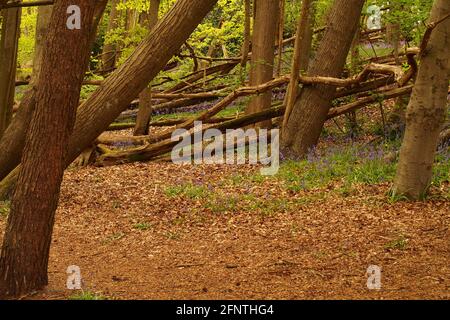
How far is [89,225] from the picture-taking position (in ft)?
32.5

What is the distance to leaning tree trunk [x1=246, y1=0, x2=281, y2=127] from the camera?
46.7ft

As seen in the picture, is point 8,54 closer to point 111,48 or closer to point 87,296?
point 87,296

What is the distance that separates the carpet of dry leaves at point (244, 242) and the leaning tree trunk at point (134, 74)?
132 centimetres

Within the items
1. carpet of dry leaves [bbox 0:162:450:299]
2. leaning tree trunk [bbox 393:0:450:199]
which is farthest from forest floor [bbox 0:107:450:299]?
leaning tree trunk [bbox 393:0:450:199]

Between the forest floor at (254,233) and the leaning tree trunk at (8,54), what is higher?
the leaning tree trunk at (8,54)

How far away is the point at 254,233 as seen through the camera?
29.9ft

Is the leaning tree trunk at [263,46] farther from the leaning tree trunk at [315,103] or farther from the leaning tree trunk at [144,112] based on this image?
the leaning tree trunk at [144,112]

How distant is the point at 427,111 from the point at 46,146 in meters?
5.49

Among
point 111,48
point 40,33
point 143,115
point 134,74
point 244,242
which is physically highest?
point 111,48

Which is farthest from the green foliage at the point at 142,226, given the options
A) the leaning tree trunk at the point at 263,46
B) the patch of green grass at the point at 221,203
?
the leaning tree trunk at the point at 263,46

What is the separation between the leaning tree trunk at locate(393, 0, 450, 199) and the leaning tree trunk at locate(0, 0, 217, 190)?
3.11 meters

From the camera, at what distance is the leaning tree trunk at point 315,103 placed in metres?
13.0

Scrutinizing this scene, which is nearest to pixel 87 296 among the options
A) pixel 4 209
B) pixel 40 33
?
pixel 4 209

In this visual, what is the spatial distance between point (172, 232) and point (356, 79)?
5.38 metres
